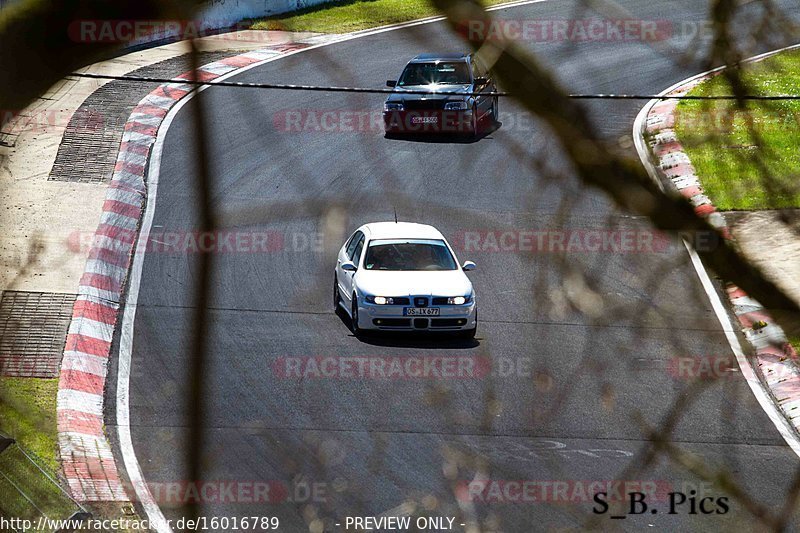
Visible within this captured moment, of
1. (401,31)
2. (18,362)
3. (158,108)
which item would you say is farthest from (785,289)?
(158,108)

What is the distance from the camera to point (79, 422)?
11656 millimetres

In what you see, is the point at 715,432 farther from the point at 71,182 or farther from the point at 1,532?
the point at 71,182

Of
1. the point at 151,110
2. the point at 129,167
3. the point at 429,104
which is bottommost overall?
the point at 129,167

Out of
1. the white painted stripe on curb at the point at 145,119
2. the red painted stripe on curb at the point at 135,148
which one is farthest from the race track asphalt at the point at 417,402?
the white painted stripe on curb at the point at 145,119

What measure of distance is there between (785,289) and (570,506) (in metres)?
7.65

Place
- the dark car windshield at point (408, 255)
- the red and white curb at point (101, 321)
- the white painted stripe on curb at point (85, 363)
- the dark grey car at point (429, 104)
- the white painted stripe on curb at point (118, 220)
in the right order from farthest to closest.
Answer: the dark grey car at point (429, 104), the white painted stripe on curb at point (118, 220), the dark car windshield at point (408, 255), the white painted stripe on curb at point (85, 363), the red and white curb at point (101, 321)

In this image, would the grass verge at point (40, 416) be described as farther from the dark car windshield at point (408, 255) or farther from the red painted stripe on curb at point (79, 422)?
the dark car windshield at point (408, 255)

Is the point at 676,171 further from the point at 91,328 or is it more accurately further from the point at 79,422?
the point at 91,328

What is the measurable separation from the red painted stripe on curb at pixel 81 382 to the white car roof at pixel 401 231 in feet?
13.6

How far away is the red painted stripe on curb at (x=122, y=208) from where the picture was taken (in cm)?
1898

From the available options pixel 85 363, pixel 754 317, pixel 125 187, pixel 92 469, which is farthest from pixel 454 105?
pixel 754 317

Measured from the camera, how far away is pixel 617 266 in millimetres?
16500

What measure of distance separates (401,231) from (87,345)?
4.34 m

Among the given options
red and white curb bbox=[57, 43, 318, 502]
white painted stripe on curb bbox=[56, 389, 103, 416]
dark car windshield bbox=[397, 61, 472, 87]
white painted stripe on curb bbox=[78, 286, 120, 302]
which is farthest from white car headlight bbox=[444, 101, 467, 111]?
white painted stripe on curb bbox=[56, 389, 103, 416]
